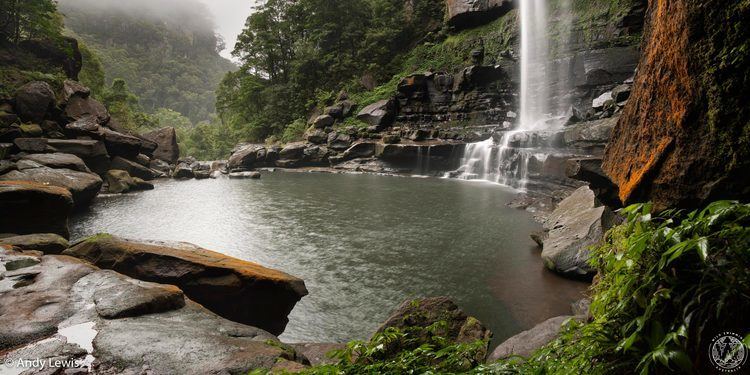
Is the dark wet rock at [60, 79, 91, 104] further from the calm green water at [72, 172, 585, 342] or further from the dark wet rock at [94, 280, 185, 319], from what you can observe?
the dark wet rock at [94, 280, 185, 319]

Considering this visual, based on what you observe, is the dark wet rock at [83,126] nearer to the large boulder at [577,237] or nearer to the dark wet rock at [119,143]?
the dark wet rock at [119,143]

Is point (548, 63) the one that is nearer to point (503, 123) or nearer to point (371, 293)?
point (503, 123)

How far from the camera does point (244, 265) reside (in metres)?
5.39

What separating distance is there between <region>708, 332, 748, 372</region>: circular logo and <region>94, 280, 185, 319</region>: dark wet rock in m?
4.60

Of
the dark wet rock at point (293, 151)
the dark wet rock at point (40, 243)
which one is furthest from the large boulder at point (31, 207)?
the dark wet rock at point (293, 151)

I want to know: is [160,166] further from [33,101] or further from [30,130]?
[30,130]

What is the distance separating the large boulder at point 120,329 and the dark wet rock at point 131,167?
63.6ft

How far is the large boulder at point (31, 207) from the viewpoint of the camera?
8727 mm

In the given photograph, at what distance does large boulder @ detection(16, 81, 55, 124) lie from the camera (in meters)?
16.6

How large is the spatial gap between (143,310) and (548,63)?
1170 inches

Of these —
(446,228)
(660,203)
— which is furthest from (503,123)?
(660,203)

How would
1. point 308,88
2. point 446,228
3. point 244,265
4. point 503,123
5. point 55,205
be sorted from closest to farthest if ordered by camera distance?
point 244,265, point 55,205, point 446,228, point 503,123, point 308,88

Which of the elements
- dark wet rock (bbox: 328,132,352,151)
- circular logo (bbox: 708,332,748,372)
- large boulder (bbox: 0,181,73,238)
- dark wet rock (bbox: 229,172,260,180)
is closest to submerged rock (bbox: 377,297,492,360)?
circular logo (bbox: 708,332,748,372)

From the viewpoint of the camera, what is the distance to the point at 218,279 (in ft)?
16.8
